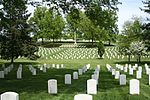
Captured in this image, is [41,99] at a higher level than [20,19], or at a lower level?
lower

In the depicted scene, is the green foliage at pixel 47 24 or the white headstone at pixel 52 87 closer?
the white headstone at pixel 52 87

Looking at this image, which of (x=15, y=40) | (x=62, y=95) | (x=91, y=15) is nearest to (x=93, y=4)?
(x=91, y=15)

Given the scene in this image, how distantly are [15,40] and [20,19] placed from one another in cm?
334

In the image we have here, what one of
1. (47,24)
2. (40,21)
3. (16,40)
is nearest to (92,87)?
(16,40)

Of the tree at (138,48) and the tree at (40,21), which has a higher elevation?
the tree at (40,21)

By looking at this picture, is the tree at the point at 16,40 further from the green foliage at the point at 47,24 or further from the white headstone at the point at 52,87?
the green foliage at the point at 47,24

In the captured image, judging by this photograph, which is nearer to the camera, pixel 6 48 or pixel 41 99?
pixel 41 99

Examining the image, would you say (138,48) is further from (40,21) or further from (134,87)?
(40,21)

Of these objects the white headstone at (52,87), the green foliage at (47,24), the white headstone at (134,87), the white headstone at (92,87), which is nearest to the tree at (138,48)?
the white headstone at (134,87)

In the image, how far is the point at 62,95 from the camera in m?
14.9

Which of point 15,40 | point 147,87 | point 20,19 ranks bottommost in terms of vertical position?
point 147,87

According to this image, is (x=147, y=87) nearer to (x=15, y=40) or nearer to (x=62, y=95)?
(x=62, y=95)

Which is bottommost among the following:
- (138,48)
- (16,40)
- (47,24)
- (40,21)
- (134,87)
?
(134,87)

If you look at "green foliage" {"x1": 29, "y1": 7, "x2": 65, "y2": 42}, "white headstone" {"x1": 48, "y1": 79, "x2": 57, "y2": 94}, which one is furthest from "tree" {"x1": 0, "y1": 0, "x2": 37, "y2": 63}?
"green foliage" {"x1": 29, "y1": 7, "x2": 65, "y2": 42}
